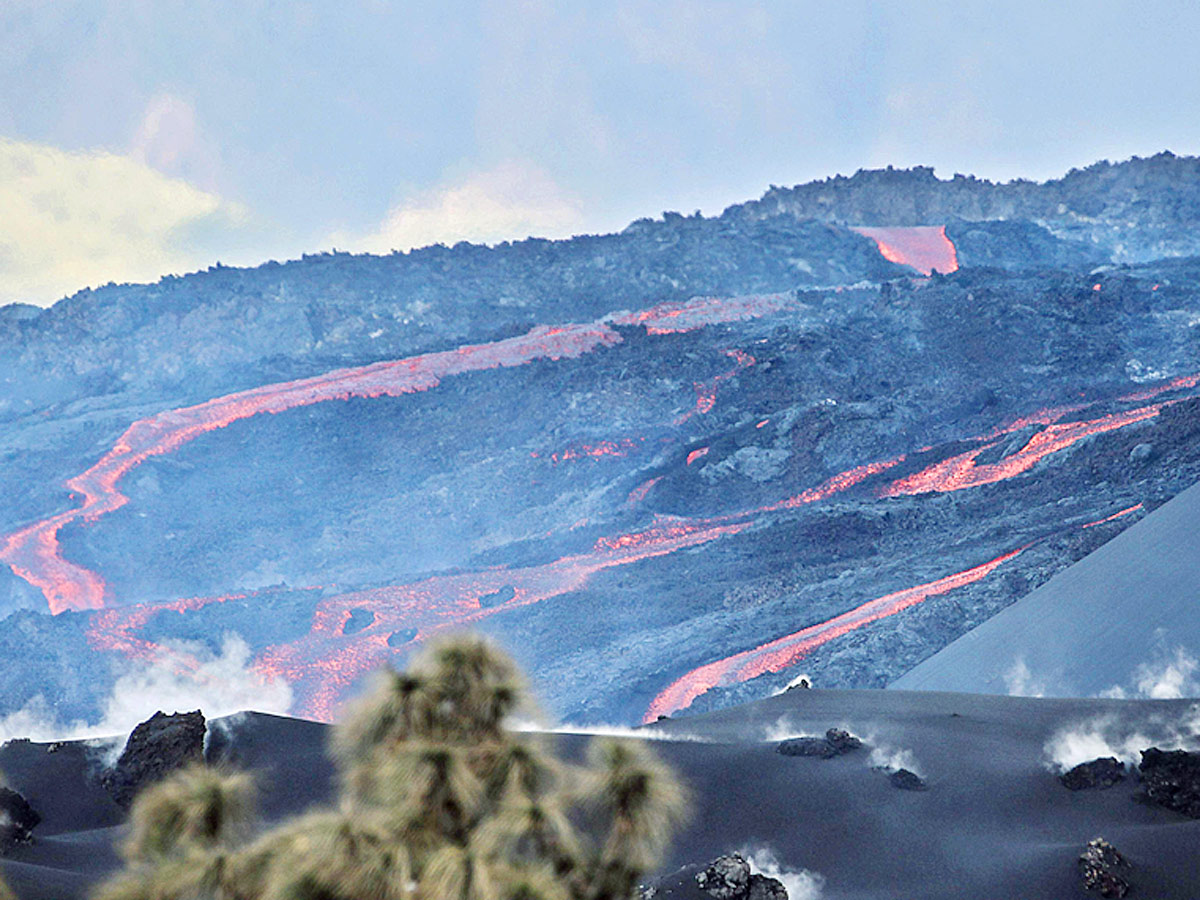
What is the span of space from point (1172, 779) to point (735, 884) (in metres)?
3.83

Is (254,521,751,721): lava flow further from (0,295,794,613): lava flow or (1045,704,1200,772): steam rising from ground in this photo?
(1045,704,1200,772): steam rising from ground

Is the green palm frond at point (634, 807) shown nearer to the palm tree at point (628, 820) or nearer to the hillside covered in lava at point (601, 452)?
the palm tree at point (628, 820)

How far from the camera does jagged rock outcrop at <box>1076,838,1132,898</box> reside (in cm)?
733

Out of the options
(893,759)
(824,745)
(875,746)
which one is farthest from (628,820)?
(875,746)

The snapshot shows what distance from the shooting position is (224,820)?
11.5 feet

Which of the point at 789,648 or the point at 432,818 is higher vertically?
the point at 432,818

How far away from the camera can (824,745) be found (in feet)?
36.2

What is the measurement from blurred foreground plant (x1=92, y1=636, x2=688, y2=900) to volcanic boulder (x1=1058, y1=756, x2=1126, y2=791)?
23.2ft

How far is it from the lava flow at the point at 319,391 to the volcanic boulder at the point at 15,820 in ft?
116

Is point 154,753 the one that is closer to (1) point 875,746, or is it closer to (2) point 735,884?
(2) point 735,884

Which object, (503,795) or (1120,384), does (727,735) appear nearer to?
(503,795)

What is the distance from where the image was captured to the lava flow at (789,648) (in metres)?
23.4

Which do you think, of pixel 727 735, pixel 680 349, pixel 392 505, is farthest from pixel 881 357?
pixel 727 735

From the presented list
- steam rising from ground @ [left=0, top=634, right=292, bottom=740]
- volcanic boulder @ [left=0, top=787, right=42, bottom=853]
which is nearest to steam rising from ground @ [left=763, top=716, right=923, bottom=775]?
volcanic boulder @ [left=0, top=787, right=42, bottom=853]
